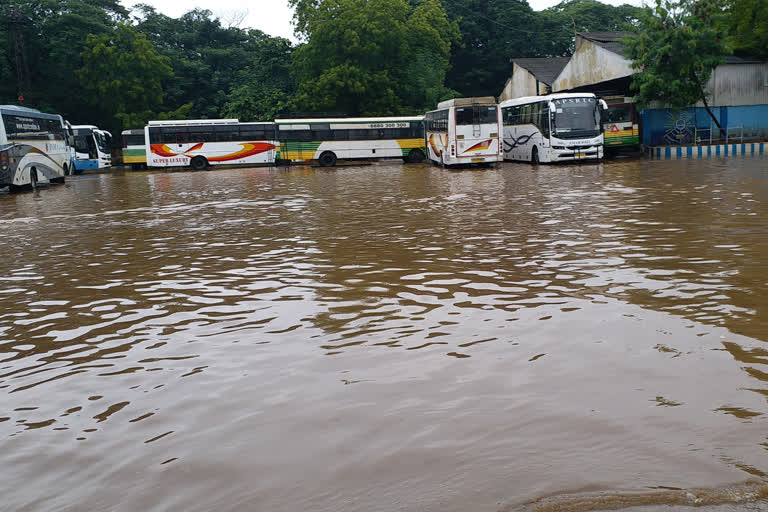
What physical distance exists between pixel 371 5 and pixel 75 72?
2171 cm

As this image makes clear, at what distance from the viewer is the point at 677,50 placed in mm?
32281

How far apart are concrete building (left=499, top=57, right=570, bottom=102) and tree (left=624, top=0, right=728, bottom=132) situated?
1290cm

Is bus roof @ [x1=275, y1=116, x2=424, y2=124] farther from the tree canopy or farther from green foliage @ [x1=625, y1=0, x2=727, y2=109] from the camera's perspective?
green foliage @ [x1=625, y1=0, x2=727, y2=109]

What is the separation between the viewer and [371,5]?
159 feet

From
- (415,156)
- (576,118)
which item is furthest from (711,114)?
(415,156)

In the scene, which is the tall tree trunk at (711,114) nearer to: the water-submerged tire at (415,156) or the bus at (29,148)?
the water-submerged tire at (415,156)

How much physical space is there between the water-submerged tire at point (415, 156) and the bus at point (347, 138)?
191 millimetres

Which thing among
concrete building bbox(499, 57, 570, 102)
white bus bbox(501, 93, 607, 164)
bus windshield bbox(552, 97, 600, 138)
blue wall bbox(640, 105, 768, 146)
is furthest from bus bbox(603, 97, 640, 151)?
concrete building bbox(499, 57, 570, 102)

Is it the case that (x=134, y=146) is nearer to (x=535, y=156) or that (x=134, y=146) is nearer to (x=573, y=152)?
(x=535, y=156)

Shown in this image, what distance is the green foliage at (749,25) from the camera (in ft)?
114

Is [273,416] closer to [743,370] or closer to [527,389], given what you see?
[527,389]

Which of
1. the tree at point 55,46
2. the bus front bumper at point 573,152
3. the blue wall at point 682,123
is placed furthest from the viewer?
the tree at point 55,46

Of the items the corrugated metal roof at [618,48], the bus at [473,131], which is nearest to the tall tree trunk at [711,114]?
the corrugated metal roof at [618,48]

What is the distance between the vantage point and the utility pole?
4909 centimetres
